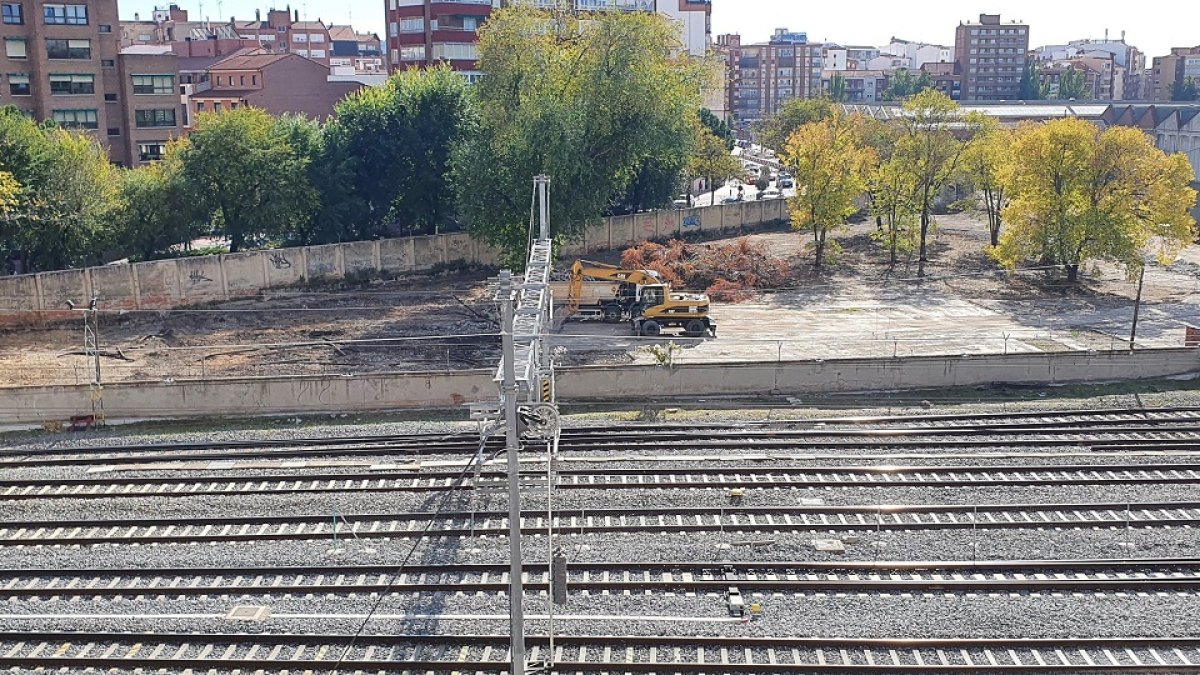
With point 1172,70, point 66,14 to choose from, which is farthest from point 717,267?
point 1172,70

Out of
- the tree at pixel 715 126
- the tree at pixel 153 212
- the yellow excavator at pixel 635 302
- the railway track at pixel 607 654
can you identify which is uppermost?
the tree at pixel 715 126

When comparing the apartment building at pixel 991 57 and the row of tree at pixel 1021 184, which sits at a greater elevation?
the apartment building at pixel 991 57

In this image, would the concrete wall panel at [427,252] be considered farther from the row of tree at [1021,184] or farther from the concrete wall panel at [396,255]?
the row of tree at [1021,184]

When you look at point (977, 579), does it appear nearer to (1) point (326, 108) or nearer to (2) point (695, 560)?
(2) point (695, 560)

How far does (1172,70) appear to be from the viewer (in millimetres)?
139750

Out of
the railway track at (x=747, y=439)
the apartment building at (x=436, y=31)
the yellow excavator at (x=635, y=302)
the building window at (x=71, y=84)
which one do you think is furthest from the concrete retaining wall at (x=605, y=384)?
the apartment building at (x=436, y=31)

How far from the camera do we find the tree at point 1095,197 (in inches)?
1625

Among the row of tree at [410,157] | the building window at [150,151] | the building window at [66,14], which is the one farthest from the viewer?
the building window at [150,151]

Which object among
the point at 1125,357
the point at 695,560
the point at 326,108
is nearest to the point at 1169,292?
the point at 1125,357

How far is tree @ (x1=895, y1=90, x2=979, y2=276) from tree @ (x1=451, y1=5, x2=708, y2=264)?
11813 millimetres

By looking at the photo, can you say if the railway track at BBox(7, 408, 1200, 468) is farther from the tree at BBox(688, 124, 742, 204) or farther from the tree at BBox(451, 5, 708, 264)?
the tree at BBox(688, 124, 742, 204)

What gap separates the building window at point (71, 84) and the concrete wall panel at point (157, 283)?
84.6 ft

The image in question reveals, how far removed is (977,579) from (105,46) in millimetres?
58598

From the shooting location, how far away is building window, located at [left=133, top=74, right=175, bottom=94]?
63.4 metres
